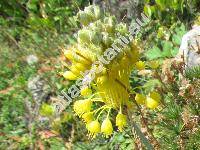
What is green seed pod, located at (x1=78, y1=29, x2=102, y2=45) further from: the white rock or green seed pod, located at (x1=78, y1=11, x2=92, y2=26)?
the white rock

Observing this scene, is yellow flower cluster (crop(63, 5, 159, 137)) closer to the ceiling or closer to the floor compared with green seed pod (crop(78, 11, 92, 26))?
closer to the floor

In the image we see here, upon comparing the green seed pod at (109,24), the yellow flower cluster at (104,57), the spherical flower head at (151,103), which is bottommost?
the spherical flower head at (151,103)

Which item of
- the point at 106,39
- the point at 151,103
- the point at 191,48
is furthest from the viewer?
the point at 191,48

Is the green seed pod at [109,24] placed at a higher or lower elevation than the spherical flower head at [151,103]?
higher

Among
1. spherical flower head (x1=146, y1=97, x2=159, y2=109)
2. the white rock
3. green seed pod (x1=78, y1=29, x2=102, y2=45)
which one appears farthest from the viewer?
the white rock

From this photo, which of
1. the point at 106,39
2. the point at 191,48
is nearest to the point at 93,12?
the point at 106,39

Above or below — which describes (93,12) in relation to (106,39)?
above

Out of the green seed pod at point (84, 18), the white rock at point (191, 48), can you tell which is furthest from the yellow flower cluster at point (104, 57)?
the white rock at point (191, 48)

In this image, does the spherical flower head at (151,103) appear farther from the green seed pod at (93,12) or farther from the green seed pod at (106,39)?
the green seed pod at (93,12)

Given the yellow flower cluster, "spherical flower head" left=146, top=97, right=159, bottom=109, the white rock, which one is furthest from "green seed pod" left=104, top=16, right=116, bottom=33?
the white rock

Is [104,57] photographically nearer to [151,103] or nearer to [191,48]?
[151,103]

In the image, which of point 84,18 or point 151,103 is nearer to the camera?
point 84,18
